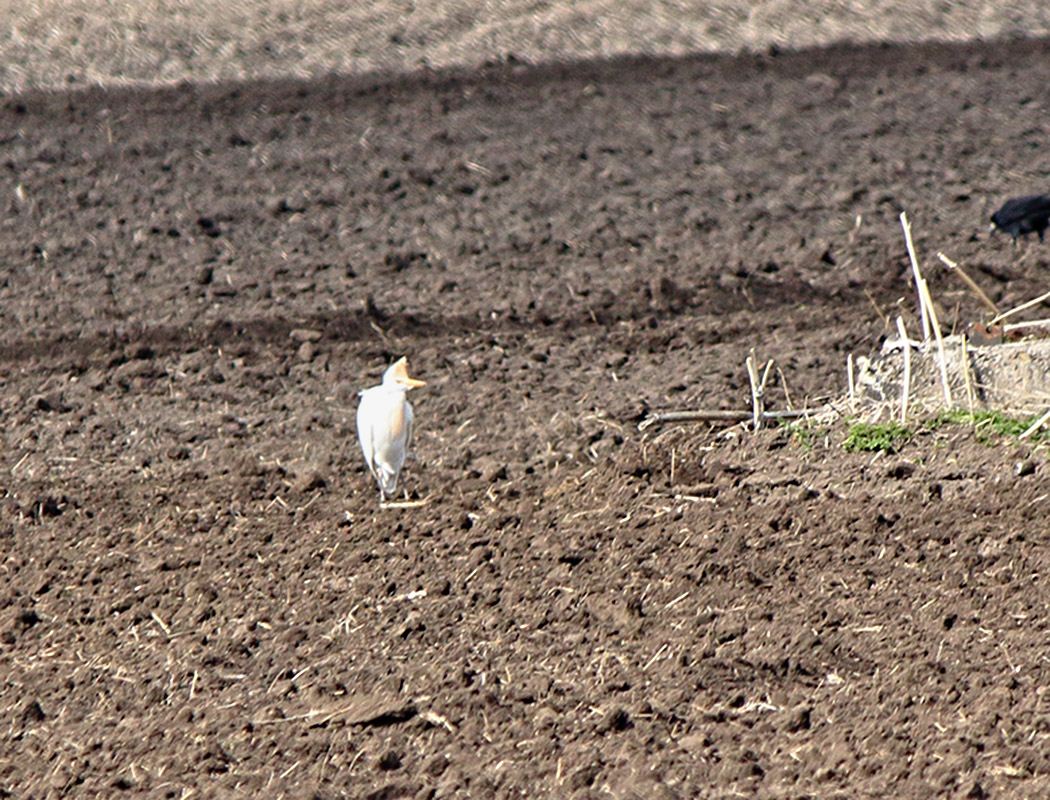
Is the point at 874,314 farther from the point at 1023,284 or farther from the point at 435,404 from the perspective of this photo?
the point at 435,404

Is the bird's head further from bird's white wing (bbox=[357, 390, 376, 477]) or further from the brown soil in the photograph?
the brown soil

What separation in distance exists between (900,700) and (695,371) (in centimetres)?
255

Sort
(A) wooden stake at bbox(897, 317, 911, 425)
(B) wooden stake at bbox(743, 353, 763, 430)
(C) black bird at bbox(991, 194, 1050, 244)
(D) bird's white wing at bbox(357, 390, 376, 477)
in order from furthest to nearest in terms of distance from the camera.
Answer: (C) black bird at bbox(991, 194, 1050, 244), (B) wooden stake at bbox(743, 353, 763, 430), (A) wooden stake at bbox(897, 317, 911, 425), (D) bird's white wing at bbox(357, 390, 376, 477)

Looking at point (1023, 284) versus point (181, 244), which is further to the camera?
point (181, 244)

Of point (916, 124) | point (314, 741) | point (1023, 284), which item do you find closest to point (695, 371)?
point (1023, 284)

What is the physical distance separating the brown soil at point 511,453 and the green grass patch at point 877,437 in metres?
0.08

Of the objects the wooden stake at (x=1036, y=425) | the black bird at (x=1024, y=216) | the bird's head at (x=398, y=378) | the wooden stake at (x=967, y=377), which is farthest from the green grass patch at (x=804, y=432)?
the black bird at (x=1024, y=216)

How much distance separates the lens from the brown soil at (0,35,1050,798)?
3777 millimetres

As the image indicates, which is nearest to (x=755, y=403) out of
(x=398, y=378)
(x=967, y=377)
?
(x=967, y=377)

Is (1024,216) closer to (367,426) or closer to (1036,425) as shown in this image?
(1036,425)

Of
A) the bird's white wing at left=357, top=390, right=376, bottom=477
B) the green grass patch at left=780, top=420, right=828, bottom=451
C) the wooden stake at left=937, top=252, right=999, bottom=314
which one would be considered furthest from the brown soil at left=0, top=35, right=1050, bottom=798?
the wooden stake at left=937, top=252, right=999, bottom=314

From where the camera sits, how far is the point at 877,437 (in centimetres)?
511

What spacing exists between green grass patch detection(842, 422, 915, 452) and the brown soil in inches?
3.2

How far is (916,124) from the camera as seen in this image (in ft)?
28.0
